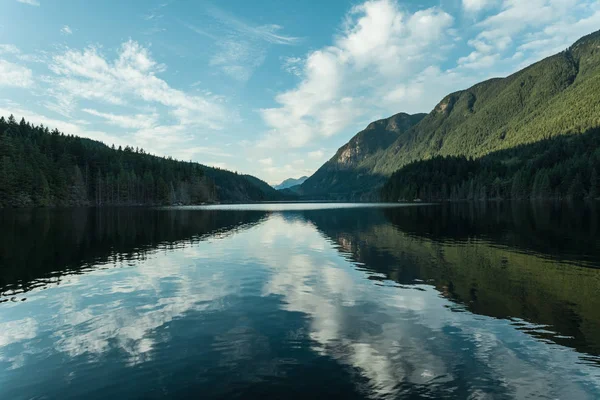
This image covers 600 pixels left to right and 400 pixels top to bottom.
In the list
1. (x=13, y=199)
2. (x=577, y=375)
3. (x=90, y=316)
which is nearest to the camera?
(x=577, y=375)

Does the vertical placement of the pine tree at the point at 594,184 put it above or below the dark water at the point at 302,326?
above

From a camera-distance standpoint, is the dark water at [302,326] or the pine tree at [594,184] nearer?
the dark water at [302,326]

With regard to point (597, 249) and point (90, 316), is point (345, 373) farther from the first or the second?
point (597, 249)

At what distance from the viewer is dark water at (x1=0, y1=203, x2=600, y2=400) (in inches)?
501

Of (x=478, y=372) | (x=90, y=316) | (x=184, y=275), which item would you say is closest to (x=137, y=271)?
(x=184, y=275)

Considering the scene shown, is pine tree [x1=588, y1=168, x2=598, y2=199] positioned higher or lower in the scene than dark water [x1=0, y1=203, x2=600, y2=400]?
higher

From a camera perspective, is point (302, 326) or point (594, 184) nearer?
point (302, 326)

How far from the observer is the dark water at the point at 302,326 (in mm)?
12719

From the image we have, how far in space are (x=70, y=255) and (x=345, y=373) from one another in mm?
38775

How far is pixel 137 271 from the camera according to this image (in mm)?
32438

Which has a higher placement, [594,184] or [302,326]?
[594,184]

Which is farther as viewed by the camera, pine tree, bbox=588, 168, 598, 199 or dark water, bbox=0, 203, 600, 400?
pine tree, bbox=588, 168, 598, 199

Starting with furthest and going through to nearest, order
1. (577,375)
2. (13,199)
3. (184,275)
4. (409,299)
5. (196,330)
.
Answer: (13,199), (184,275), (409,299), (196,330), (577,375)

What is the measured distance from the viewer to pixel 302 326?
1869cm
